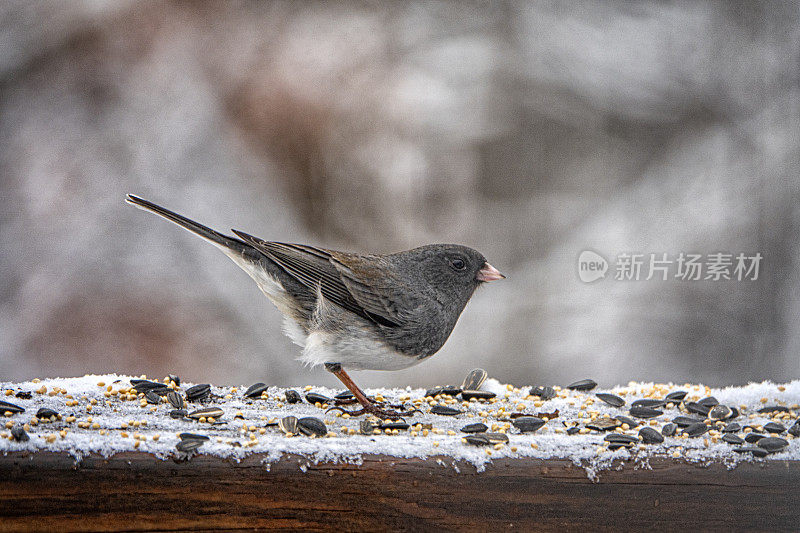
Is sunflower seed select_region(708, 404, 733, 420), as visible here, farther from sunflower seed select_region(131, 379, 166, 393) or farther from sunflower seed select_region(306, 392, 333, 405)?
sunflower seed select_region(131, 379, 166, 393)

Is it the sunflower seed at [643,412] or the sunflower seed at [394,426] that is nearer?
the sunflower seed at [394,426]

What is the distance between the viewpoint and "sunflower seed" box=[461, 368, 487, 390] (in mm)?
1926

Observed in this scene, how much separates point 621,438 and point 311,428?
639mm

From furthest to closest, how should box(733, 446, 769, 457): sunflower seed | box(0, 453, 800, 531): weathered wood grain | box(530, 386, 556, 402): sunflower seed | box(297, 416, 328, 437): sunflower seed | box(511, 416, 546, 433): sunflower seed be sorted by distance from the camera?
box(530, 386, 556, 402): sunflower seed < box(511, 416, 546, 433): sunflower seed < box(297, 416, 328, 437): sunflower seed < box(733, 446, 769, 457): sunflower seed < box(0, 453, 800, 531): weathered wood grain

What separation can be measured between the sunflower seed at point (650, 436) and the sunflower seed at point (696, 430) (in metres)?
0.11

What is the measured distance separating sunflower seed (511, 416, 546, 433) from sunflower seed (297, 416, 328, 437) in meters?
0.44

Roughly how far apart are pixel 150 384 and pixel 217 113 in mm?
912

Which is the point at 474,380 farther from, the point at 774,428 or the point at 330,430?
the point at 774,428

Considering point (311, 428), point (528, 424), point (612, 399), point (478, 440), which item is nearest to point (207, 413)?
point (311, 428)

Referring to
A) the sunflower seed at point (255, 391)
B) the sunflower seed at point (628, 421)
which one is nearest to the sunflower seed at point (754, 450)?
the sunflower seed at point (628, 421)

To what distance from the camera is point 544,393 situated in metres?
1.86

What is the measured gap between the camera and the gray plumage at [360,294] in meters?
1.70

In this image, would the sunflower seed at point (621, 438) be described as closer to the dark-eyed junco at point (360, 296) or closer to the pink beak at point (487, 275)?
the dark-eyed junco at point (360, 296)

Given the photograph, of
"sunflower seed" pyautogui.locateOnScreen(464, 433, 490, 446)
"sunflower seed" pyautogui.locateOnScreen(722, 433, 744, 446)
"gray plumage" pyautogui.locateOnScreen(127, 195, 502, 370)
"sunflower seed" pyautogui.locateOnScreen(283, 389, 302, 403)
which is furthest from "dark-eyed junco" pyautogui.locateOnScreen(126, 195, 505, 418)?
"sunflower seed" pyautogui.locateOnScreen(722, 433, 744, 446)
